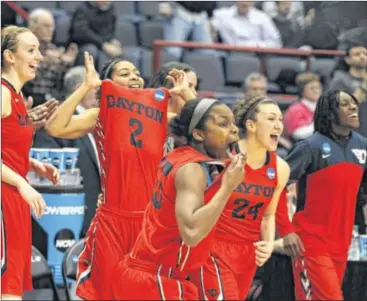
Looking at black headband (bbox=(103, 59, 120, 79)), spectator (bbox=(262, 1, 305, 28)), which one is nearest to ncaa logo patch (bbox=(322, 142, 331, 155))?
black headband (bbox=(103, 59, 120, 79))

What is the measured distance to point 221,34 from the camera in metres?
12.9

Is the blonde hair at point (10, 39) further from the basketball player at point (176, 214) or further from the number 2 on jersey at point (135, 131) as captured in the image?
the basketball player at point (176, 214)

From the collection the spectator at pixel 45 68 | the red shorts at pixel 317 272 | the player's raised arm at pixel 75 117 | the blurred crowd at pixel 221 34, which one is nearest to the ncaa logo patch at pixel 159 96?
the player's raised arm at pixel 75 117

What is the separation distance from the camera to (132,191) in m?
6.66

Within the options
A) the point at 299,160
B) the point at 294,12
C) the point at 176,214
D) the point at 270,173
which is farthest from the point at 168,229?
the point at 294,12

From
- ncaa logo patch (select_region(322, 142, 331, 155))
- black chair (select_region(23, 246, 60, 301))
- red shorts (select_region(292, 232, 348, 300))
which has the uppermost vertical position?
ncaa logo patch (select_region(322, 142, 331, 155))

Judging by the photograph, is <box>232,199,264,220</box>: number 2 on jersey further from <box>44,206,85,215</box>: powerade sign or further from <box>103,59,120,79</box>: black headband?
<box>44,206,85,215</box>: powerade sign

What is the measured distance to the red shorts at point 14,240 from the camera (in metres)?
6.44

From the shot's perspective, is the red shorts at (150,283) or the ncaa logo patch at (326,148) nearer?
the red shorts at (150,283)

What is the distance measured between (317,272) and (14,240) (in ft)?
6.76

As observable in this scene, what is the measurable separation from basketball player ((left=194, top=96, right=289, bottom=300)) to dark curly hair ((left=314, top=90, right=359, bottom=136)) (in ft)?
2.10

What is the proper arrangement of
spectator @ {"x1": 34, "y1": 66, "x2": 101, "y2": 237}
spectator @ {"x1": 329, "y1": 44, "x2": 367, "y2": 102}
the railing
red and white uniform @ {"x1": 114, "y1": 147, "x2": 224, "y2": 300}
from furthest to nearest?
the railing < spectator @ {"x1": 329, "y1": 44, "x2": 367, "y2": 102} < spectator @ {"x1": 34, "y1": 66, "x2": 101, "y2": 237} < red and white uniform @ {"x1": 114, "y1": 147, "x2": 224, "y2": 300}

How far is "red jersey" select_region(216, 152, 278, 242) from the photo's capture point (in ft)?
21.9

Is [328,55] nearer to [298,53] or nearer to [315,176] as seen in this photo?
[298,53]
